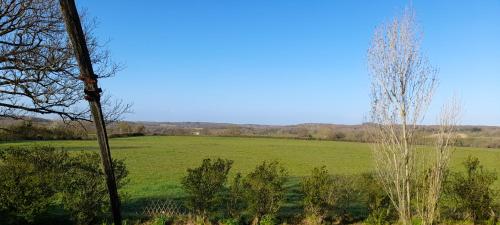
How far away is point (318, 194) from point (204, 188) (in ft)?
11.4

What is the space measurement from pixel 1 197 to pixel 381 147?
32.4ft

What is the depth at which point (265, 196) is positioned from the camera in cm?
1269

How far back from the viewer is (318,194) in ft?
43.1

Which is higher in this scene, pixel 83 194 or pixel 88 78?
pixel 88 78

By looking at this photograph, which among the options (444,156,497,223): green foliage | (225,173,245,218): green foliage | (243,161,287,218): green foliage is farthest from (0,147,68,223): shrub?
(444,156,497,223): green foliage

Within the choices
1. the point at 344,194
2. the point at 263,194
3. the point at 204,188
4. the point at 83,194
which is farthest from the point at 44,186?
the point at 344,194

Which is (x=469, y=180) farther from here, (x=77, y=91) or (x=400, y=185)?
(x=77, y=91)

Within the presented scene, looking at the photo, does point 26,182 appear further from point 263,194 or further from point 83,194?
point 263,194

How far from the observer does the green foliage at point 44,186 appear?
11.6m

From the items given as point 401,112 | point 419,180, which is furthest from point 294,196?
point 401,112

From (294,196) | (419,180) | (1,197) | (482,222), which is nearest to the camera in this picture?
(419,180)

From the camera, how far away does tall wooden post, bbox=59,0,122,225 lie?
5.55ft

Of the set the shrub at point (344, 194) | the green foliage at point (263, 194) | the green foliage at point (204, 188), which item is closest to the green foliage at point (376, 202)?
the shrub at point (344, 194)

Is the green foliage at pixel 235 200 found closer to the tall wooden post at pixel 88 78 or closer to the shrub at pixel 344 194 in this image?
the shrub at pixel 344 194
